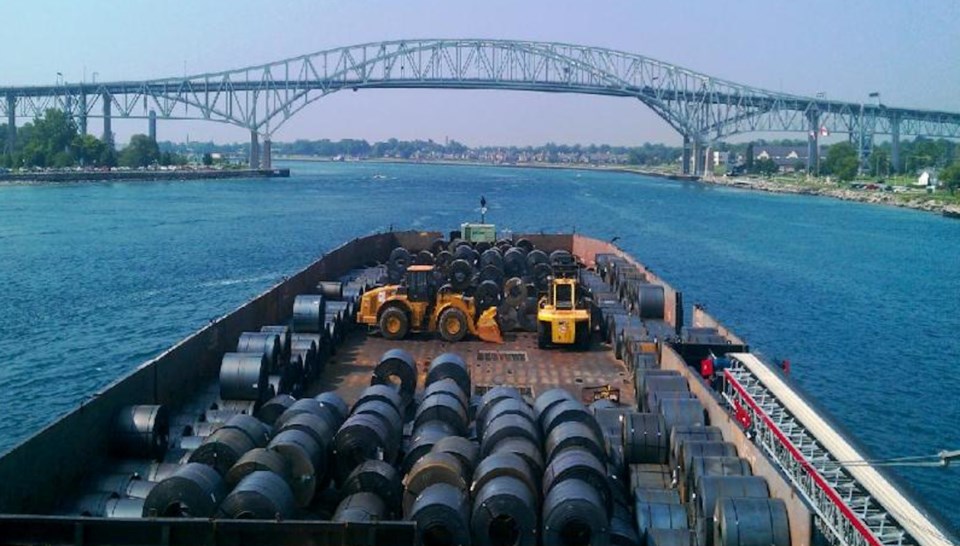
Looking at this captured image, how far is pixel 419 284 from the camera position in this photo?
20.8 m

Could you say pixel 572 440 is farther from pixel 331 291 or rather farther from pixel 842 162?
pixel 842 162

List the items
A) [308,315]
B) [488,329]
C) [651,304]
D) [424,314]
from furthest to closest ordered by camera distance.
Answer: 1. [651,304]
2. [424,314]
3. [488,329]
4. [308,315]

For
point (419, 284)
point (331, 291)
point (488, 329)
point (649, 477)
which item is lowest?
point (649, 477)

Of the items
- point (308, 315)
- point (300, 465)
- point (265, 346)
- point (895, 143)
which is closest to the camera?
point (300, 465)

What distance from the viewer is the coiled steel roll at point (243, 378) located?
1421cm

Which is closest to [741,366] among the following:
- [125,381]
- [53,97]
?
[125,381]

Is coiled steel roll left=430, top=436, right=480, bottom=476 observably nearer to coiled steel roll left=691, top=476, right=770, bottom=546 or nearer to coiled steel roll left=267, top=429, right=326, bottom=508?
coiled steel roll left=267, top=429, right=326, bottom=508

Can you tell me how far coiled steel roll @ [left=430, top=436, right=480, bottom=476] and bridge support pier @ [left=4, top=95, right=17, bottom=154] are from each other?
497ft

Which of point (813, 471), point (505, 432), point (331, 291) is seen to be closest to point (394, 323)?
point (331, 291)

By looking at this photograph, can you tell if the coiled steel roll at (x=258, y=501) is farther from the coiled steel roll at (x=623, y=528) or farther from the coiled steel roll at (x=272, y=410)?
the coiled steel roll at (x=272, y=410)

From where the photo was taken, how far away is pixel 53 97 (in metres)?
166

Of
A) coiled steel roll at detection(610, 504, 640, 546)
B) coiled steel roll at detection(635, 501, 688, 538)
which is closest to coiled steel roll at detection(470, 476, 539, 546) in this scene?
coiled steel roll at detection(610, 504, 640, 546)

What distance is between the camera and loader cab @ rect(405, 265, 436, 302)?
812 inches

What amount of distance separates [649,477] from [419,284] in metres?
9.77
